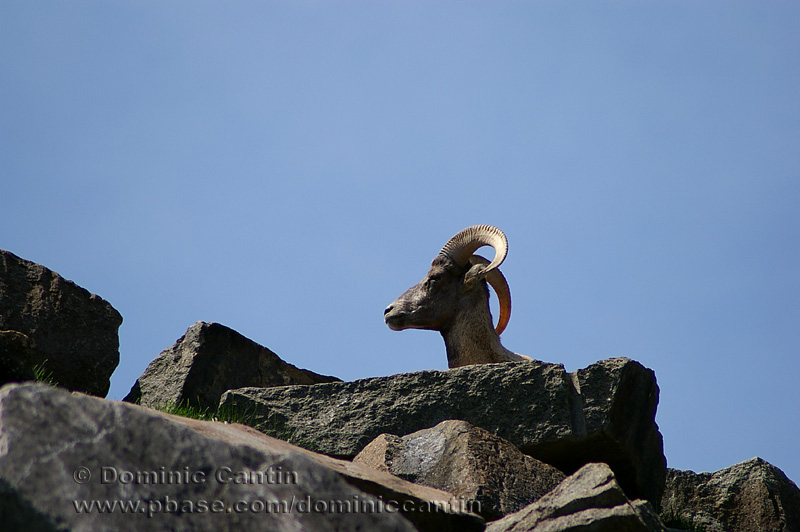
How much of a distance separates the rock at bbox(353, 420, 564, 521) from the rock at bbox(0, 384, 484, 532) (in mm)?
1920

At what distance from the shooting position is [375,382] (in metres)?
6.61

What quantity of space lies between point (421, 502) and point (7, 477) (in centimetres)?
201

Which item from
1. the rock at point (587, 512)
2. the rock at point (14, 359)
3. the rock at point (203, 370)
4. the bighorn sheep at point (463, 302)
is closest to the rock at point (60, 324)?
the rock at point (203, 370)

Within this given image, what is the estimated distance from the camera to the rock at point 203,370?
7.35 metres

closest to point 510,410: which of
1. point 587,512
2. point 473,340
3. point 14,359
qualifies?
point 587,512

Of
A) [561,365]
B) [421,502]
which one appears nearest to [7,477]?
[421,502]

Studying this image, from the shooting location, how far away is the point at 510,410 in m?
6.24

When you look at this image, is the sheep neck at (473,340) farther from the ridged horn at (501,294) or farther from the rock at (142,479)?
the rock at (142,479)

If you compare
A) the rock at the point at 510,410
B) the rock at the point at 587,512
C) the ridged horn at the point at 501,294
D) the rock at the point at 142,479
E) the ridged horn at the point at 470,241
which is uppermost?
the ridged horn at the point at 470,241

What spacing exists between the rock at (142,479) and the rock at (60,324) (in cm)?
397

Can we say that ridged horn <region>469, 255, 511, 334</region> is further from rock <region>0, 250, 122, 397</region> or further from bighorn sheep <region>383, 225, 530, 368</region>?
rock <region>0, 250, 122, 397</region>

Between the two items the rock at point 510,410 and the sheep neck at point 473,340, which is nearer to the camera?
the rock at point 510,410

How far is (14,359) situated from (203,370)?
9.17ft

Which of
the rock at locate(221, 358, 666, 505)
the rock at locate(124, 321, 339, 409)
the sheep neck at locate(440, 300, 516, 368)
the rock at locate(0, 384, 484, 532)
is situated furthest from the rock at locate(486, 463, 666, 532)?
the sheep neck at locate(440, 300, 516, 368)
